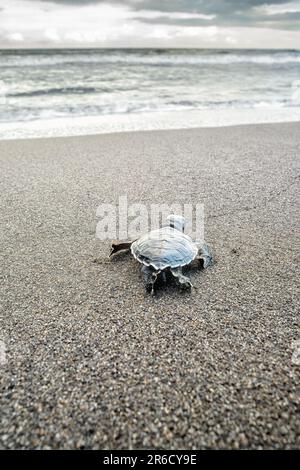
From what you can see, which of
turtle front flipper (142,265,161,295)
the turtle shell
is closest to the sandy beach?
turtle front flipper (142,265,161,295)

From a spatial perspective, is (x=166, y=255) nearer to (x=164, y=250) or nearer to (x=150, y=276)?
(x=164, y=250)

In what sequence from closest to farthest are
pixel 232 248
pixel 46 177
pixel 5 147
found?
pixel 232 248, pixel 46 177, pixel 5 147

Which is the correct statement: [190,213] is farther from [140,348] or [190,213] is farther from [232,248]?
[140,348]

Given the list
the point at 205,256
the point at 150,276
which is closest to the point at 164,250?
the point at 150,276

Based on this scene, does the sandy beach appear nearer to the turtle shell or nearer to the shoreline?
the turtle shell

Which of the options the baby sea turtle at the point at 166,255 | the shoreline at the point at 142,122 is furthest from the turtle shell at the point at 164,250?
the shoreline at the point at 142,122

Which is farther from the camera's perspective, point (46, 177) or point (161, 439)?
point (46, 177)
